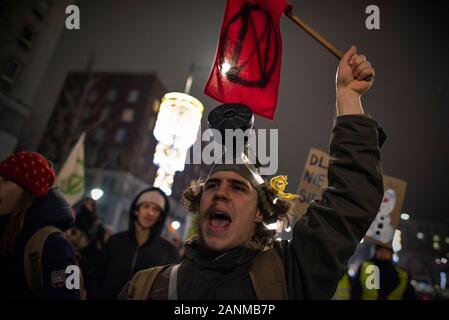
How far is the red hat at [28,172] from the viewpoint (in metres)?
2.89

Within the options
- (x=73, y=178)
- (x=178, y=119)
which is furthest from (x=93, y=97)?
(x=73, y=178)

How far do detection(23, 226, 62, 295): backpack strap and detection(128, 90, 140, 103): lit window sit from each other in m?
38.6

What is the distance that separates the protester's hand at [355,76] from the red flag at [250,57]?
4.23ft

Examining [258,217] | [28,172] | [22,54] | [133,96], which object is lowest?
[258,217]

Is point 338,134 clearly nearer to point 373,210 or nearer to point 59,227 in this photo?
point 373,210

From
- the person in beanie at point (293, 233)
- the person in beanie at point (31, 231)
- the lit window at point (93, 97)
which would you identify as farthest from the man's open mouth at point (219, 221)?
the lit window at point (93, 97)

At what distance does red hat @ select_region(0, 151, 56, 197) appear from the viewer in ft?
9.47

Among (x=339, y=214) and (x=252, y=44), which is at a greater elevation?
(x=252, y=44)

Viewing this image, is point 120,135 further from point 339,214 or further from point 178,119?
point 339,214

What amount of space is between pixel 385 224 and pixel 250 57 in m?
3.95

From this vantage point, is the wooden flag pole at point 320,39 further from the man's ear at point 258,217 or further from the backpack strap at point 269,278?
the backpack strap at point 269,278

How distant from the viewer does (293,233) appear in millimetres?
1804

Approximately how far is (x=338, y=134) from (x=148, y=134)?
126ft

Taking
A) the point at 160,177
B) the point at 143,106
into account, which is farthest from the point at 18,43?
the point at 143,106
